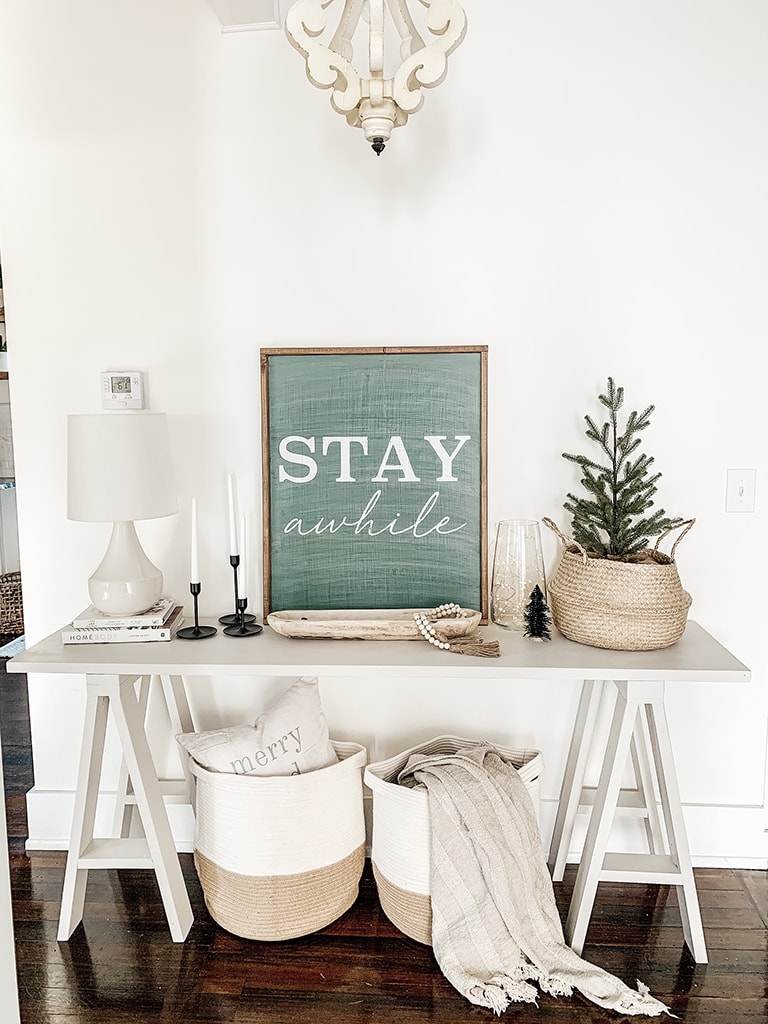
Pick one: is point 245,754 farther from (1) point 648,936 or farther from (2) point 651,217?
(2) point 651,217

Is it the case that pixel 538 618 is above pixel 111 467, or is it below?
below

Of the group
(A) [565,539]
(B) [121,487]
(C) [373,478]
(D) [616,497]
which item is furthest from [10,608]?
(D) [616,497]

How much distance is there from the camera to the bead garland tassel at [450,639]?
1.95 metres

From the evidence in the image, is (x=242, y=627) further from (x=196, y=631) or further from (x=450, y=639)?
(x=450, y=639)

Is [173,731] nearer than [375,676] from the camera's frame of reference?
No

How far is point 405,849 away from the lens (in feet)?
6.48

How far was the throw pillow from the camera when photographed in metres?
2.02

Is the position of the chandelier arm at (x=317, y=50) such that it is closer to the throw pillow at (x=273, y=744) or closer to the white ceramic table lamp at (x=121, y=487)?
the white ceramic table lamp at (x=121, y=487)

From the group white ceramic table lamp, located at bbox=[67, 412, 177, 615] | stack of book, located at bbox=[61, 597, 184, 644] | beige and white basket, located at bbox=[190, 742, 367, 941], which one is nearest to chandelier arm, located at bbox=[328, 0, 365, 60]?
white ceramic table lamp, located at bbox=[67, 412, 177, 615]

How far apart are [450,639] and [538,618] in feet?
0.71

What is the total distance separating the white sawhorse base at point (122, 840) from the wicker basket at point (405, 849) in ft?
1.58

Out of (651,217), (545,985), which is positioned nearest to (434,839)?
(545,985)

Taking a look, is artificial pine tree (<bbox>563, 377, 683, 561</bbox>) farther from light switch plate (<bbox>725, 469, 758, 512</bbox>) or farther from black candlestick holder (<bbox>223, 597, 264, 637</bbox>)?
black candlestick holder (<bbox>223, 597, 264, 637</bbox>)

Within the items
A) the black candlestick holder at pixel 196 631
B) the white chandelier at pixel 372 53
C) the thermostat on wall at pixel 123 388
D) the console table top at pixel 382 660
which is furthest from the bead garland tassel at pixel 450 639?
the white chandelier at pixel 372 53
